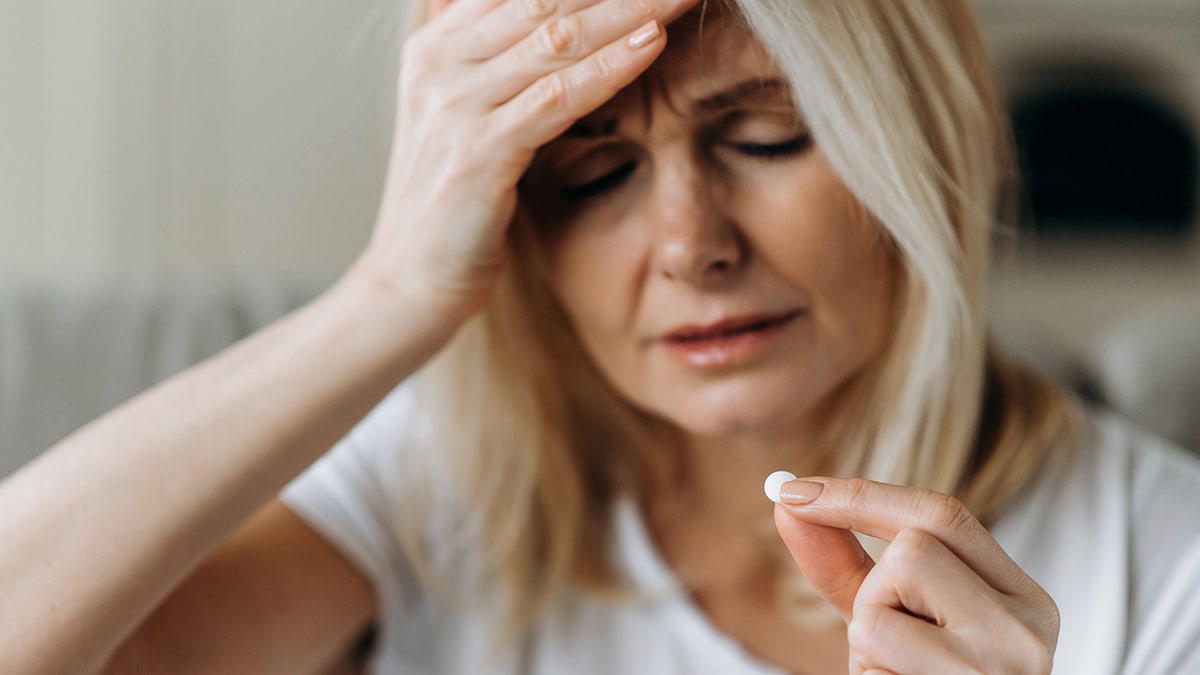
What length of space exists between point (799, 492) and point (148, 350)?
3.06ft

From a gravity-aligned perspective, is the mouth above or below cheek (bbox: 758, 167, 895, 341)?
below

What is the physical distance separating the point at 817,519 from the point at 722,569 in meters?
0.49

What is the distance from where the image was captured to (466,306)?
→ 0.90 metres

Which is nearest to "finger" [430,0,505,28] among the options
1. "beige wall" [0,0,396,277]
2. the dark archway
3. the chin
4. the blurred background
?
the chin

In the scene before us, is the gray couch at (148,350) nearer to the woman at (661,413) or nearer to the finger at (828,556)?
the woman at (661,413)

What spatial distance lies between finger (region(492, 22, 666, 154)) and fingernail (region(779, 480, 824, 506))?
1.03ft

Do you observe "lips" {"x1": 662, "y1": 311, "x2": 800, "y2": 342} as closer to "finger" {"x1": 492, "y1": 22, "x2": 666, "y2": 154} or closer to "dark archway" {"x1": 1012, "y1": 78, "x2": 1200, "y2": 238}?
"finger" {"x1": 492, "y1": 22, "x2": 666, "y2": 154}

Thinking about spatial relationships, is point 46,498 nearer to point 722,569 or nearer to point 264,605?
point 264,605

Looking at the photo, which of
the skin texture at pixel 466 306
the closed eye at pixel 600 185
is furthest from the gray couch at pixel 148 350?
the closed eye at pixel 600 185

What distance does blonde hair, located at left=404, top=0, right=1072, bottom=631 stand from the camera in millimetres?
807

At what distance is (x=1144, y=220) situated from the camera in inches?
145

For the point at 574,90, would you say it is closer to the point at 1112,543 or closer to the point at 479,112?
the point at 479,112

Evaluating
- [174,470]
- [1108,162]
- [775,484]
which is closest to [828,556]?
[775,484]

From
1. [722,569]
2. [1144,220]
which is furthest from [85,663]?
[1144,220]
